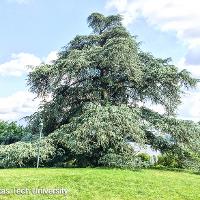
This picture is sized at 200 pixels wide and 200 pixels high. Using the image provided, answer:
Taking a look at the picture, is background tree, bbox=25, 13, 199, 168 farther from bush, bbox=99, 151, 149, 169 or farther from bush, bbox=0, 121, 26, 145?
bush, bbox=0, 121, 26, 145

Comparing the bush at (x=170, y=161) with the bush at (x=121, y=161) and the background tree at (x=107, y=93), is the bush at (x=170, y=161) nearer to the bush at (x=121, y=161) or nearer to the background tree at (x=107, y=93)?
the background tree at (x=107, y=93)

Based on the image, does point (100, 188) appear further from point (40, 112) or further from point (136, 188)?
point (40, 112)

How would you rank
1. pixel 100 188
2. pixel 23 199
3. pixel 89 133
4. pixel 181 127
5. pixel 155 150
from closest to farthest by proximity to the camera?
pixel 23 199 → pixel 100 188 → pixel 89 133 → pixel 181 127 → pixel 155 150

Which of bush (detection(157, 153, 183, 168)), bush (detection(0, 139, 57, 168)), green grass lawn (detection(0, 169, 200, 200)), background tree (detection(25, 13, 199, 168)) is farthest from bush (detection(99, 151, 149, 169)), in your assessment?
bush (detection(157, 153, 183, 168))

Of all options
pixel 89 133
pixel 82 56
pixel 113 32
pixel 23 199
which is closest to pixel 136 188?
pixel 23 199

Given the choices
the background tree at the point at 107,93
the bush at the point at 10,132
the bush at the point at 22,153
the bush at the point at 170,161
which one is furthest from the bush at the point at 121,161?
the bush at the point at 10,132

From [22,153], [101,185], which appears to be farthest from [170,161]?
[101,185]

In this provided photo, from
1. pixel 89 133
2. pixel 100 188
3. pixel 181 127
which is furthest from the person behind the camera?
pixel 181 127

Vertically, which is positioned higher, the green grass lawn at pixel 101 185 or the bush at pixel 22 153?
the bush at pixel 22 153

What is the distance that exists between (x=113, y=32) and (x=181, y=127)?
20.2 ft

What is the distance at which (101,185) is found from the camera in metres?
14.7

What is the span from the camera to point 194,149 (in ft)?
70.6

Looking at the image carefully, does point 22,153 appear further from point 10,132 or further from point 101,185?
point 10,132

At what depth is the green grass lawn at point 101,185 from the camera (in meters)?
13.8
